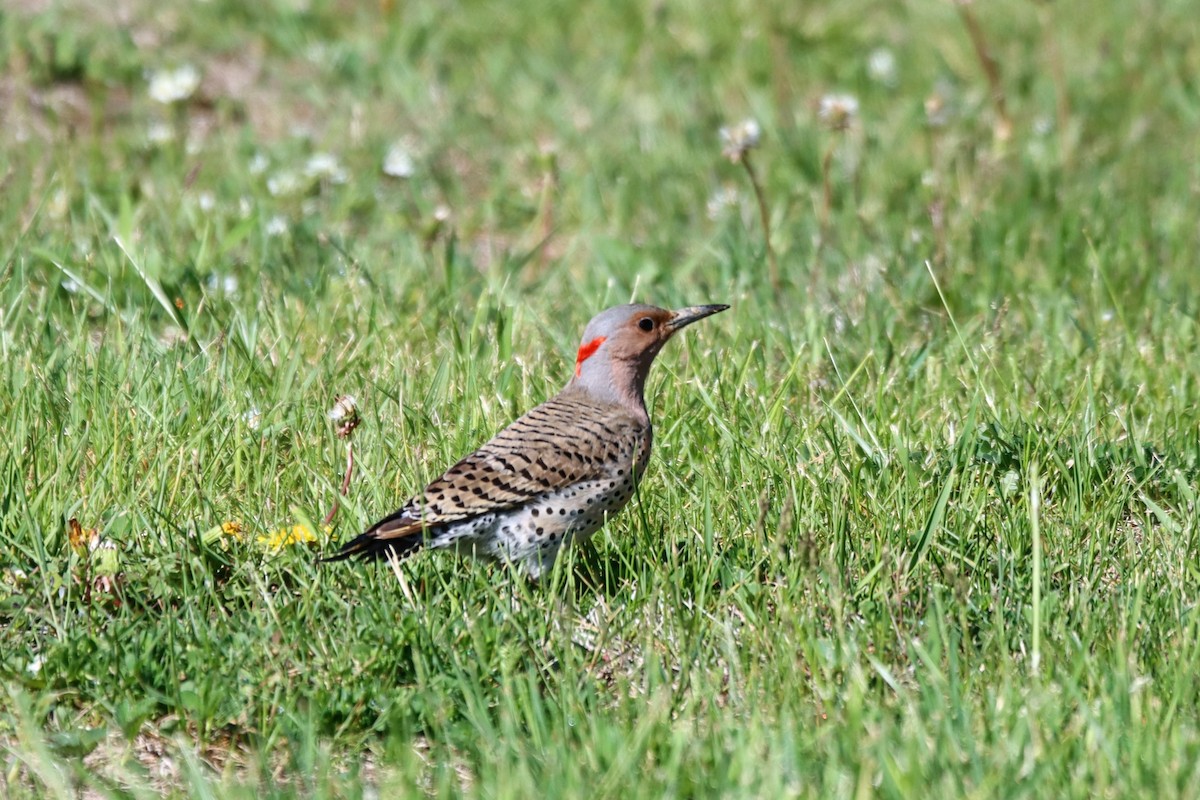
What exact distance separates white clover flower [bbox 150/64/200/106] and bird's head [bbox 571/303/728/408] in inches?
155

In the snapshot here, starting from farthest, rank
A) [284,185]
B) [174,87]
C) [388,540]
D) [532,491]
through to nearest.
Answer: [174,87], [284,185], [532,491], [388,540]

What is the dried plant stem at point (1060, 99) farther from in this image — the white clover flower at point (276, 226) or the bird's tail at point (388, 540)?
the bird's tail at point (388, 540)

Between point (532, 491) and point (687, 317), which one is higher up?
point (687, 317)

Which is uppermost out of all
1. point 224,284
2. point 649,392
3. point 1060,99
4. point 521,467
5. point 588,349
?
point 1060,99

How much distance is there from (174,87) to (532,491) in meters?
4.51

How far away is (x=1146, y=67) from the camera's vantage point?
877 cm

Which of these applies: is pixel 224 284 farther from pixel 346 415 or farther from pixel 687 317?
pixel 687 317

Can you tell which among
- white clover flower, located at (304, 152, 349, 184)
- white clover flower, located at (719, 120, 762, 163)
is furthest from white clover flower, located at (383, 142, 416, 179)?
white clover flower, located at (719, 120, 762, 163)

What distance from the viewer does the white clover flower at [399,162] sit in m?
7.39

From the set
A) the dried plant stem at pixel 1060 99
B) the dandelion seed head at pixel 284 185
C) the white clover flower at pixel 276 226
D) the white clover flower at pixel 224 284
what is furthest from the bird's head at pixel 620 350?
the dried plant stem at pixel 1060 99

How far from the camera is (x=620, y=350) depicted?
481 cm

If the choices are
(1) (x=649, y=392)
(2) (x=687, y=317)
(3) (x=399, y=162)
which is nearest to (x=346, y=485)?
(2) (x=687, y=317)

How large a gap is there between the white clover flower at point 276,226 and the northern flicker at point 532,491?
7.86 feet

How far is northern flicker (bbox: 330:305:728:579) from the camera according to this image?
13.5ft
